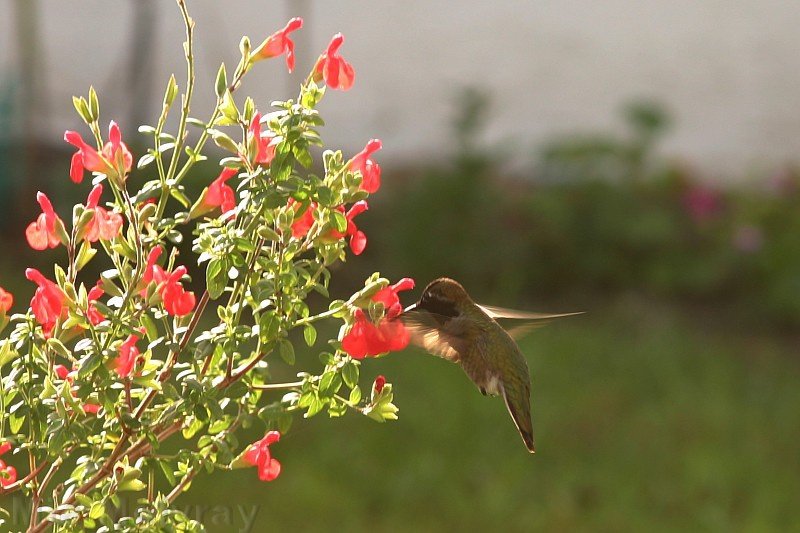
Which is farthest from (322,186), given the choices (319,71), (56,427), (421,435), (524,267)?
(524,267)

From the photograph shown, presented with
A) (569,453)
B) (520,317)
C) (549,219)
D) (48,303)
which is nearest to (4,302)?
(48,303)

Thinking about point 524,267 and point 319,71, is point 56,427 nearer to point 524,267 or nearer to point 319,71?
point 319,71

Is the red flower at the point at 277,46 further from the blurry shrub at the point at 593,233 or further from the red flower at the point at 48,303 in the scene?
the blurry shrub at the point at 593,233

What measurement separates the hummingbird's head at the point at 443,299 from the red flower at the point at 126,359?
268mm

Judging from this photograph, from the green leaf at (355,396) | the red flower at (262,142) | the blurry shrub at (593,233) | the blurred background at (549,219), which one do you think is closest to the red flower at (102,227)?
the red flower at (262,142)

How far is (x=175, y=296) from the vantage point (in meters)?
0.90

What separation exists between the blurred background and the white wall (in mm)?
11

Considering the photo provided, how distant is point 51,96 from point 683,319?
318 cm

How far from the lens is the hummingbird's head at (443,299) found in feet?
3.65

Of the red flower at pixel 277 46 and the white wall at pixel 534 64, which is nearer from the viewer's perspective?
the red flower at pixel 277 46

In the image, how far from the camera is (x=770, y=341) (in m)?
4.52

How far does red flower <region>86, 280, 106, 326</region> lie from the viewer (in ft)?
2.93

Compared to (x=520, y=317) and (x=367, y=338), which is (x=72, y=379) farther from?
(x=520, y=317)

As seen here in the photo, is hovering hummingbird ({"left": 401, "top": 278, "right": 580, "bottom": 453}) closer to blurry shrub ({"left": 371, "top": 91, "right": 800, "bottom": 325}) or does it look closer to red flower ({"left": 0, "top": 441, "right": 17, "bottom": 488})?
red flower ({"left": 0, "top": 441, "right": 17, "bottom": 488})
